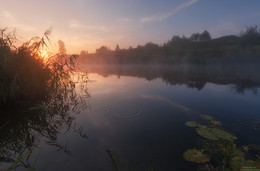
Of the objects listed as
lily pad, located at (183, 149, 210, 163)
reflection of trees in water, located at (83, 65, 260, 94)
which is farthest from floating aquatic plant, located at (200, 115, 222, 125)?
reflection of trees in water, located at (83, 65, 260, 94)

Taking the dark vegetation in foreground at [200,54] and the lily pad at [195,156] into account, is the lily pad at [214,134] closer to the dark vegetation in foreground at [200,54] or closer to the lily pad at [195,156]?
the lily pad at [195,156]

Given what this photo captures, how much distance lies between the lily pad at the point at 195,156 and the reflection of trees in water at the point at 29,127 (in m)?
2.71

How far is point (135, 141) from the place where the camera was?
9.98 feet

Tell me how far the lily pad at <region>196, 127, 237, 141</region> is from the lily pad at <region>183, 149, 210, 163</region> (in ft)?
2.64

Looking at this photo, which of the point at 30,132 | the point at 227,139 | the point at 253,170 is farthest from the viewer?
the point at 30,132

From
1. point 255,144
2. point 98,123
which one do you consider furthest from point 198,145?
point 98,123

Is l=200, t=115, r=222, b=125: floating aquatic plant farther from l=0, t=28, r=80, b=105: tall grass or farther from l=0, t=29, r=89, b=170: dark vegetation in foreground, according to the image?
l=0, t=28, r=80, b=105: tall grass

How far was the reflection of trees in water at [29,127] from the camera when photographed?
2555mm

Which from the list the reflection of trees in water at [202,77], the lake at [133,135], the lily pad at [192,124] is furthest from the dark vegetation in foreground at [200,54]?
the lily pad at [192,124]

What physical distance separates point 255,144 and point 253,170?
130 cm

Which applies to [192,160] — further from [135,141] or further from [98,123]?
[98,123]

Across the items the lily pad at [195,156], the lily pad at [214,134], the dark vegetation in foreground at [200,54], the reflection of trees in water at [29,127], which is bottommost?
the lily pad at [195,156]

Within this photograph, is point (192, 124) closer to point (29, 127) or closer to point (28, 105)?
point (29, 127)

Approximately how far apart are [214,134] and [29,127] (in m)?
5.57
